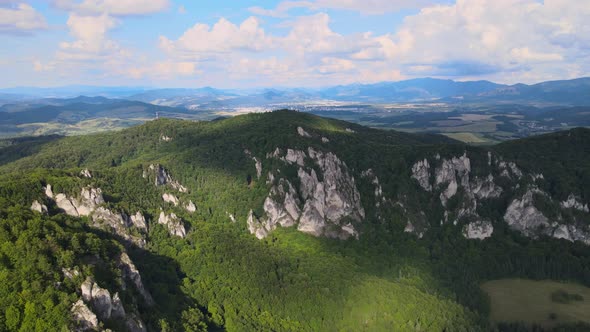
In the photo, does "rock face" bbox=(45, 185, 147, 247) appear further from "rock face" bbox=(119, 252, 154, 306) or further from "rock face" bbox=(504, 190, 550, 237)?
"rock face" bbox=(504, 190, 550, 237)

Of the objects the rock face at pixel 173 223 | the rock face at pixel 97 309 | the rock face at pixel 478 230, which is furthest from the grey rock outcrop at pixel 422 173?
the rock face at pixel 97 309

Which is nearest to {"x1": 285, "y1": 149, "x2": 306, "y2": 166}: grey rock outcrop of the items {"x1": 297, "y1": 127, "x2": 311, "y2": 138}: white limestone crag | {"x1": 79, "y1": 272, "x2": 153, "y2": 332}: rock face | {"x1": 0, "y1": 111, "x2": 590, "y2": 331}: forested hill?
{"x1": 0, "y1": 111, "x2": 590, "y2": 331}: forested hill

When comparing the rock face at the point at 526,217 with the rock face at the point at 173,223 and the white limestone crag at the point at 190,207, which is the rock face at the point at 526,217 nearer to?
the white limestone crag at the point at 190,207

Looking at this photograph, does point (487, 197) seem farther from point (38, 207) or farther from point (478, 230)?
point (38, 207)

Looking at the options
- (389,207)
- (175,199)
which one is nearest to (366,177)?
(389,207)

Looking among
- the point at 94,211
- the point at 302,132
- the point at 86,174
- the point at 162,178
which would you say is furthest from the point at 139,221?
the point at 302,132

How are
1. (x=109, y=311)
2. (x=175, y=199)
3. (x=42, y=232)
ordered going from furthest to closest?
(x=175, y=199) → (x=42, y=232) → (x=109, y=311)

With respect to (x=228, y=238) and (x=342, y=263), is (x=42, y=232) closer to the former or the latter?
(x=228, y=238)
